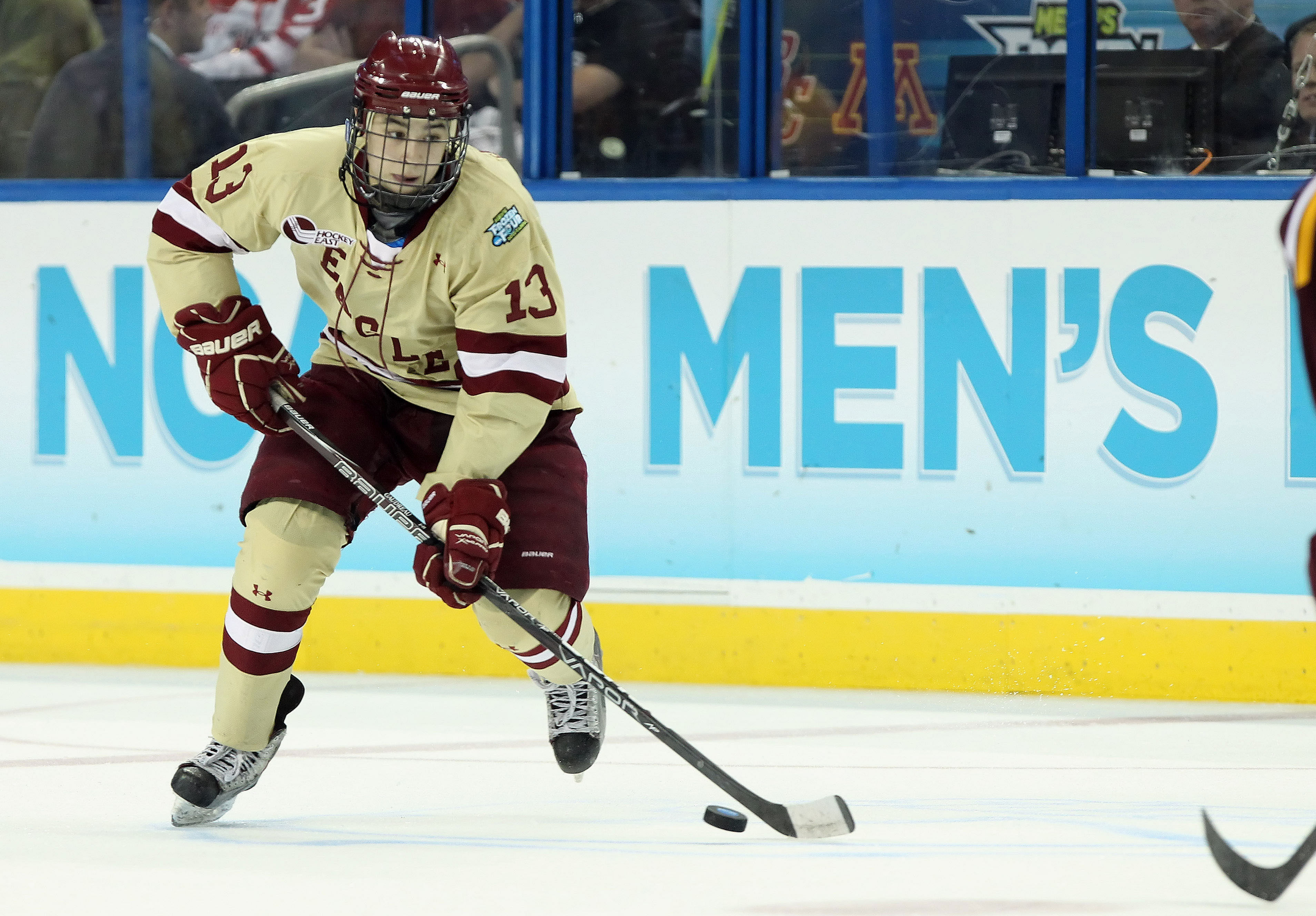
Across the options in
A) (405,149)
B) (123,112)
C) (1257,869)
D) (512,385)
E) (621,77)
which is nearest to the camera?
(1257,869)

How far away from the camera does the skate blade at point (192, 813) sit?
2.43 meters

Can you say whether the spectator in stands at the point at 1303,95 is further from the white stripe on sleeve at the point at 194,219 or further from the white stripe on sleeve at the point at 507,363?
the white stripe on sleeve at the point at 194,219

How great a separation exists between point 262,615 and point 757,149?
1.95m

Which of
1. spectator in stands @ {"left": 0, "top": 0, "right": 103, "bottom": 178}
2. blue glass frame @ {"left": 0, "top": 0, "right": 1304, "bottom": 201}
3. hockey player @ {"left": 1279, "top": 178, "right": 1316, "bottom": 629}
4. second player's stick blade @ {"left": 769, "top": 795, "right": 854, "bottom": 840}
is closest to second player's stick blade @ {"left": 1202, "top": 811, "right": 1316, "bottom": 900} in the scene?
hockey player @ {"left": 1279, "top": 178, "right": 1316, "bottom": 629}

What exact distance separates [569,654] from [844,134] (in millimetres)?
1833

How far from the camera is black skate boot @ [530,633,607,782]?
2.62 m

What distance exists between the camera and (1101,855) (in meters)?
2.28

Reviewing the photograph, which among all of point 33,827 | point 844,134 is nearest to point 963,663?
point 844,134

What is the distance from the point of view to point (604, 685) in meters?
2.50

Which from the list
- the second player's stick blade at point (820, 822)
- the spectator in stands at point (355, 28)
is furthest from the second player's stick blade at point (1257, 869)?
the spectator in stands at point (355, 28)

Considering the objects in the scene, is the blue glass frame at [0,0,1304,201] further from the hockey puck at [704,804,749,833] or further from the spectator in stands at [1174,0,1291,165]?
the hockey puck at [704,804,749,833]

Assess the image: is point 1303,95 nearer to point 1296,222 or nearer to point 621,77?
point 621,77

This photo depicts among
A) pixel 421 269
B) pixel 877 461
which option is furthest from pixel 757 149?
pixel 421 269

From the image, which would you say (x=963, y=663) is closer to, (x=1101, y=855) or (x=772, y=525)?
(x=772, y=525)
